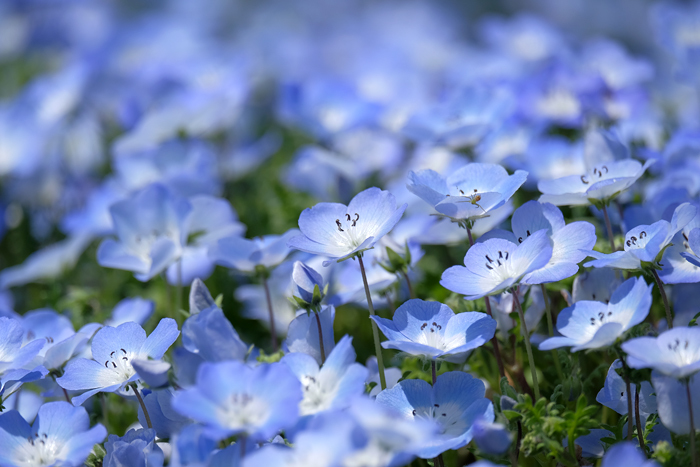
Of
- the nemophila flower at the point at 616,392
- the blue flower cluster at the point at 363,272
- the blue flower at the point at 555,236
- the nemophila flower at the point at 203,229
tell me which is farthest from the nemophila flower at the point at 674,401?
the nemophila flower at the point at 203,229

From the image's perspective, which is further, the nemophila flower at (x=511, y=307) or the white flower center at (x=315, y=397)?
the nemophila flower at (x=511, y=307)

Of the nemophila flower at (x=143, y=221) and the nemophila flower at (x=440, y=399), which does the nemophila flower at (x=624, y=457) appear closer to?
the nemophila flower at (x=440, y=399)

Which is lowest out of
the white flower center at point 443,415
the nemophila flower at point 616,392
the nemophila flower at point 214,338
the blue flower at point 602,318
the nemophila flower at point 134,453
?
the nemophila flower at point 134,453

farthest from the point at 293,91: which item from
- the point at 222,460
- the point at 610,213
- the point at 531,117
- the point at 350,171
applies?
the point at 222,460

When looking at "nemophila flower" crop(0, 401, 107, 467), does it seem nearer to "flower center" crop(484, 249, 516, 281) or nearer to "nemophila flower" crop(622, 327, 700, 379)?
"flower center" crop(484, 249, 516, 281)

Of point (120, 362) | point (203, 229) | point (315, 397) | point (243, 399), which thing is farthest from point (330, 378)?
point (203, 229)

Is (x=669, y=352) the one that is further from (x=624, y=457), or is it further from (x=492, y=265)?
(x=492, y=265)

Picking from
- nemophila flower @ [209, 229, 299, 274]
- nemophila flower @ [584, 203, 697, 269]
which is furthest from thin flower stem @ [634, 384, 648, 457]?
nemophila flower @ [209, 229, 299, 274]

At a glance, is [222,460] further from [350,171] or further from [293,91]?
[293,91]
